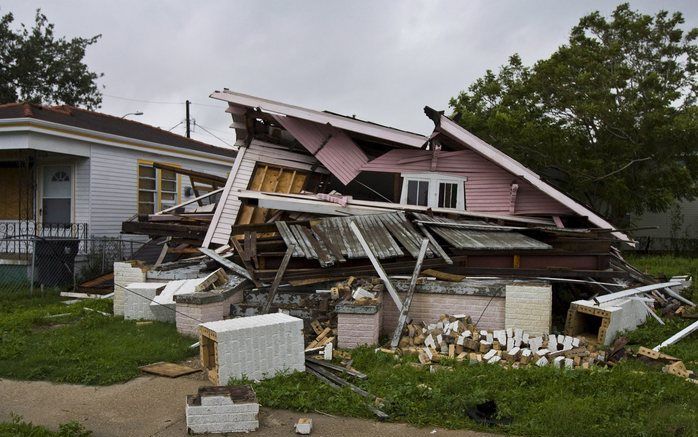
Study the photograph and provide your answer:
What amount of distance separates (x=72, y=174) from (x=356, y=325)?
10.6 m

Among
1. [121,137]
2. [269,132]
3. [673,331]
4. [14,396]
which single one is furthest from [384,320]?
[121,137]

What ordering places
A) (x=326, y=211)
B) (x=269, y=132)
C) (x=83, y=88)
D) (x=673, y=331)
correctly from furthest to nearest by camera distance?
(x=83, y=88), (x=269, y=132), (x=326, y=211), (x=673, y=331)

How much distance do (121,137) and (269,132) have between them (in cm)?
469

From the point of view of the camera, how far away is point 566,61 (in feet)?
63.9

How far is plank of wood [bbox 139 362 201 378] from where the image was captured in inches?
249

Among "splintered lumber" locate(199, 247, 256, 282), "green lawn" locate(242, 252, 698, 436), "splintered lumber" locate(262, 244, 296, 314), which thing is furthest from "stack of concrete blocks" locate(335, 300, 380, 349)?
"splintered lumber" locate(199, 247, 256, 282)

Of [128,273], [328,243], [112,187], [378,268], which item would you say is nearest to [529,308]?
[378,268]

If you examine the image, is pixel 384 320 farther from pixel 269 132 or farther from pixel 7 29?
pixel 7 29

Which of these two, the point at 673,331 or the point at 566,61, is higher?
the point at 566,61

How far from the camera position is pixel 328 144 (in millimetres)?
12453

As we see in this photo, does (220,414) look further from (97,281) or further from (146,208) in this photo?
(146,208)

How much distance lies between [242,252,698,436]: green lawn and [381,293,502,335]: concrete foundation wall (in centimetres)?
189

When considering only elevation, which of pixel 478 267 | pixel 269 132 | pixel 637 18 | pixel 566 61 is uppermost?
pixel 637 18

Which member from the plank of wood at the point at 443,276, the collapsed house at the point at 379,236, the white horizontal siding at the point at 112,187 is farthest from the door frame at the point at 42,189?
the plank of wood at the point at 443,276
